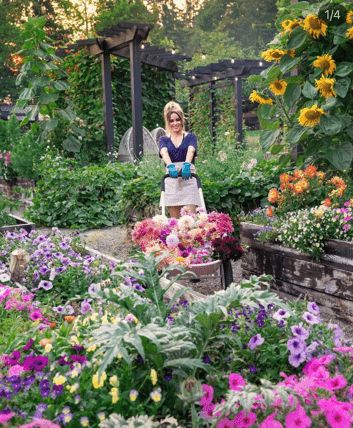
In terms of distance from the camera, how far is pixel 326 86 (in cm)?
436

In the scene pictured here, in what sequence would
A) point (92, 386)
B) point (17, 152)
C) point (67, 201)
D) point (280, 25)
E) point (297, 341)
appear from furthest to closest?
point (17, 152) < point (67, 201) < point (280, 25) < point (297, 341) < point (92, 386)

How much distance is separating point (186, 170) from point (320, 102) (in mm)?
1277

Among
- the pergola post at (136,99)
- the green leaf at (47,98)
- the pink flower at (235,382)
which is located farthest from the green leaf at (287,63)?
the green leaf at (47,98)

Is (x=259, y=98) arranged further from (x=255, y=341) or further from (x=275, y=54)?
(x=255, y=341)

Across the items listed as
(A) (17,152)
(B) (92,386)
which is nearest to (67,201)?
(A) (17,152)

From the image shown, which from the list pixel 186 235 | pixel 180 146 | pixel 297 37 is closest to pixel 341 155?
pixel 297 37

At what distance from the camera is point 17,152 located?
1017 centimetres

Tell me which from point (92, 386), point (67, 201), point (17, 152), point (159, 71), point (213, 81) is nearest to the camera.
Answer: point (92, 386)

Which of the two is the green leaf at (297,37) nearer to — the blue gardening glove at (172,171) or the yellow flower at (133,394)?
the blue gardening glove at (172,171)

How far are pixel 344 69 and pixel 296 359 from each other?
121 inches

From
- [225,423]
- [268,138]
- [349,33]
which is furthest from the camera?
[268,138]

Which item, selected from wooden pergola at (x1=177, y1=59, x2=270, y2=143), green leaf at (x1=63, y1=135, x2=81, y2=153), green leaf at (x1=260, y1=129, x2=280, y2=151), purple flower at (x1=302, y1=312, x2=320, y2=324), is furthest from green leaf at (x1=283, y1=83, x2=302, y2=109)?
wooden pergola at (x1=177, y1=59, x2=270, y2=143)

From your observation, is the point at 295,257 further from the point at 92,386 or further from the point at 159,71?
the point at 159,71

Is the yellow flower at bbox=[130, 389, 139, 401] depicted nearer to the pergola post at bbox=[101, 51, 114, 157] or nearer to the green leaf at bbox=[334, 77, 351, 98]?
the green leaf at bbox=[334, 77, 351, 98]
